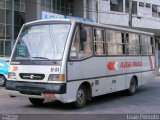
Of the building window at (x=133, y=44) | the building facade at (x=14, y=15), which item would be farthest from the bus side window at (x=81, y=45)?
the building facade at (x=14, y=15)

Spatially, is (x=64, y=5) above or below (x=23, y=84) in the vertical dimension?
above

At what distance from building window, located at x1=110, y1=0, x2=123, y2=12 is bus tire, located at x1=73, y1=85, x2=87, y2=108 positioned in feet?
98.6

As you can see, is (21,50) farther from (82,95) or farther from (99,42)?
(99,42)

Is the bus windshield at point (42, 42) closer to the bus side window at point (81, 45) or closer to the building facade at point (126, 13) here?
the bus side window at point (81, 45)

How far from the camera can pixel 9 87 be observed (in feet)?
39.4

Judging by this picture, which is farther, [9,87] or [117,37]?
[117,37]

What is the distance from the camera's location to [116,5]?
4244cm

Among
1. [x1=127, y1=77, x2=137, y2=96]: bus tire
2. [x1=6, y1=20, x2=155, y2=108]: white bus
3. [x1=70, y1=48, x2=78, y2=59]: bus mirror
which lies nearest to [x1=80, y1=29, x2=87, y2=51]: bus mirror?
[x1=6, y1=20, x2=155, y2=108]: white bus

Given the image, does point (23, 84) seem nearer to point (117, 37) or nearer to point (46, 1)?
point (117, 37)

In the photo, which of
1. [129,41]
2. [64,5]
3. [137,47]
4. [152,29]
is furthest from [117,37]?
[152,29]

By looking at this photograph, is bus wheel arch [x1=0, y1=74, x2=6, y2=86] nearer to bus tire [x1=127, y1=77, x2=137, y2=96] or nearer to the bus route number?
bus tire [x1=127, y1=77, x2=137, y2=96]

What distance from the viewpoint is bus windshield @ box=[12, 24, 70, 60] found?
11.7m

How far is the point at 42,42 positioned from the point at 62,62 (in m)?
1.19

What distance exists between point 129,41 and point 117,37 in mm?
1358
